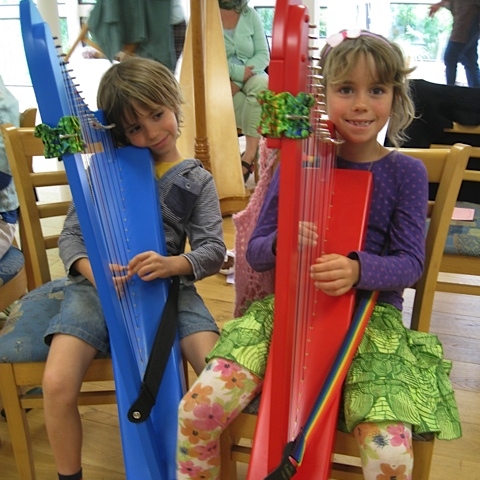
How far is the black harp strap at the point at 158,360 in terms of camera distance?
988mm

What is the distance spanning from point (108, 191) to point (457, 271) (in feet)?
3.14

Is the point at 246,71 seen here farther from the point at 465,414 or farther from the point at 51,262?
the point at 465,414

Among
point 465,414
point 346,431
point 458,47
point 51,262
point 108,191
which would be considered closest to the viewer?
point 346,431

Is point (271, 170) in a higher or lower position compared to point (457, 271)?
higher

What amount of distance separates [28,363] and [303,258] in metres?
0.66

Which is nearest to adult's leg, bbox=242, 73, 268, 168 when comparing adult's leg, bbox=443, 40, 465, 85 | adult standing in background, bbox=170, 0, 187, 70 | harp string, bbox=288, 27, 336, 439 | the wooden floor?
adult standing in background, bbox=170, 0, 187, 70

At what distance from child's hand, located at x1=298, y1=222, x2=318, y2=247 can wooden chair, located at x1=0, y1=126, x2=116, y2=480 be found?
55cm

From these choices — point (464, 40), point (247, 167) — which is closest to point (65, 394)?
point (247, 167)

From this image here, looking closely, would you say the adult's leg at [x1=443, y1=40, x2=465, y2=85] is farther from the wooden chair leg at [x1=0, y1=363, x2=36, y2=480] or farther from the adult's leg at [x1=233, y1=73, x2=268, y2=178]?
the wooden chair leg at [x1=0, y1=363, x2=36, y2=480]

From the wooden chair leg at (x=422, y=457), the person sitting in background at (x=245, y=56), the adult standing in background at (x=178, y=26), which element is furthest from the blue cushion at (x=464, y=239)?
the person sitting in background at (x=245, y=56)

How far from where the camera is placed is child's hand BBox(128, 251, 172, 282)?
3.73 ft

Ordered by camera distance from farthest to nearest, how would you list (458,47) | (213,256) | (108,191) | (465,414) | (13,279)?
1. (458,47)
2. (465,414)
3. (13,279)
4. (213,256)
5. (108,191)

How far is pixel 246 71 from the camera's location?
334cm

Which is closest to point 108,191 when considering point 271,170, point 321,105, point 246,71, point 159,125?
point 159,125
